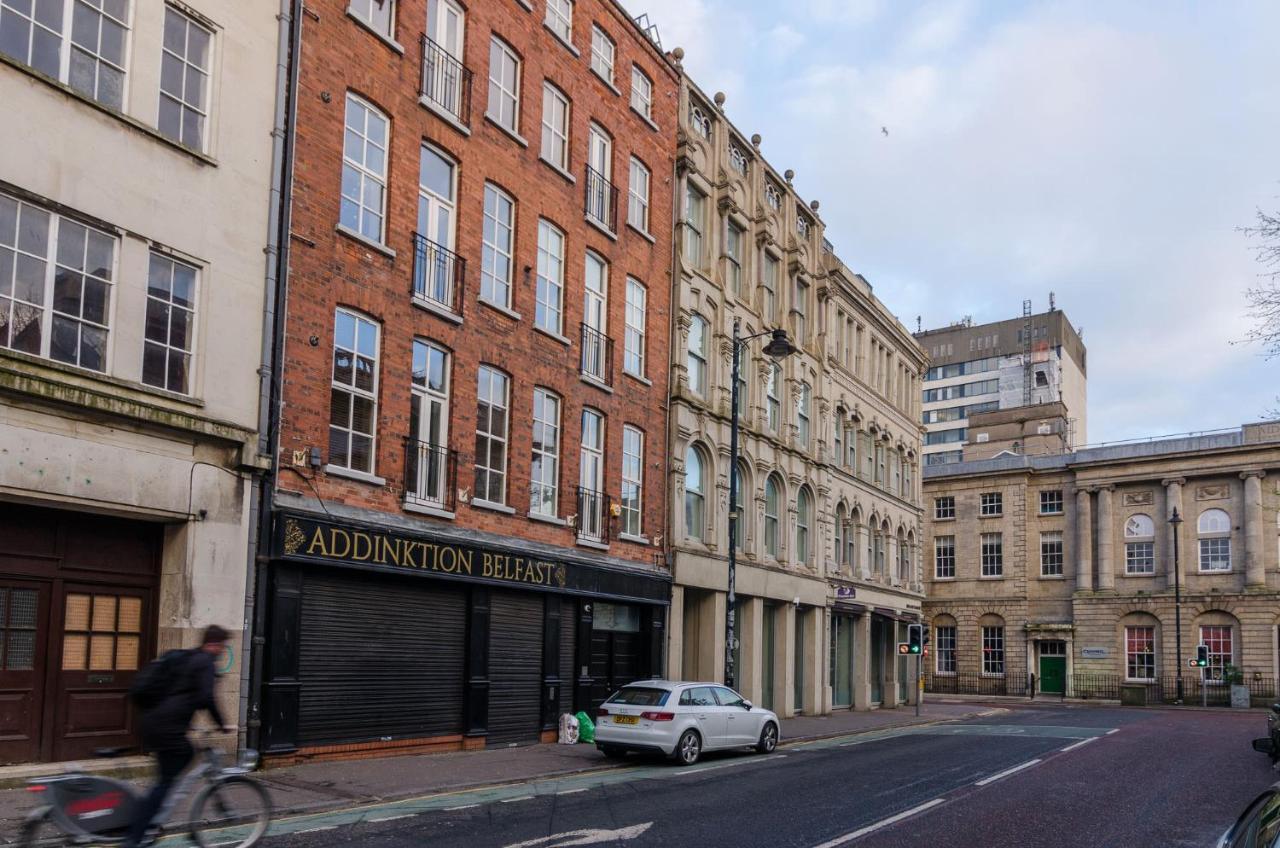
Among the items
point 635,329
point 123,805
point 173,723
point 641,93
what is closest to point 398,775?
point 123,805

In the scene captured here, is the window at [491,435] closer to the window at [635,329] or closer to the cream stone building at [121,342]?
the window at [635,329]

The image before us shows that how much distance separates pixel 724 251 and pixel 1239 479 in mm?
40267

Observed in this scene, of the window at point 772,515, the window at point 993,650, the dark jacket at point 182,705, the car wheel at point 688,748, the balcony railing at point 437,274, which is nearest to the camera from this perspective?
the dark jacket at point 182,705

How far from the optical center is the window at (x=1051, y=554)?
65.6 meters

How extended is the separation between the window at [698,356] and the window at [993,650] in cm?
4137

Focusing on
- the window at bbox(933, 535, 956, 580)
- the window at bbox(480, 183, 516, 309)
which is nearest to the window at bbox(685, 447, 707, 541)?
the window at bbox(480, 183, 516, 309)

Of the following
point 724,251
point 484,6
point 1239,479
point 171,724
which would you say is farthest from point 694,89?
point 1239,479

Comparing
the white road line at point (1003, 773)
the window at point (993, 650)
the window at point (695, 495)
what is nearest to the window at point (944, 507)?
the window at point (993, 650)

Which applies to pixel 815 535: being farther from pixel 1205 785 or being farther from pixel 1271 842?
pixel 1271 842

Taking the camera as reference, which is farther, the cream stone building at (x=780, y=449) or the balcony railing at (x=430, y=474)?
the cream stone building at (x=780, y=449)

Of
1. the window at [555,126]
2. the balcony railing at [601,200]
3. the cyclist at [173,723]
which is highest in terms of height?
the window at [555,126]

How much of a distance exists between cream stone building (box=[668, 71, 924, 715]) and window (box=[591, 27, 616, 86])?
3532mm

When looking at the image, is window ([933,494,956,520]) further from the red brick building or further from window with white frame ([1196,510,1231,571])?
the red brick building

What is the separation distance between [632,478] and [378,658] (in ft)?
30.5
